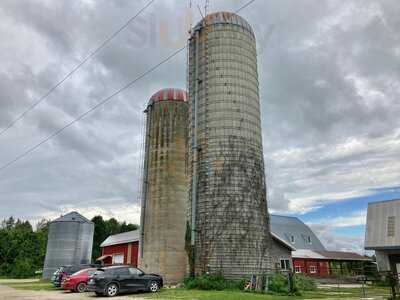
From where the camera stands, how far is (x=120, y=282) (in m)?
16.9

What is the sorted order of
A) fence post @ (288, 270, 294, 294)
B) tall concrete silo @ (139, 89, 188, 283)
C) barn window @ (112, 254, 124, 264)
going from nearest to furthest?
fence post @ (288, 270, 294, 294)
tall concrete silo @ (139, 89, 188, 283)
barn window @ (112, 254, 124, 264)

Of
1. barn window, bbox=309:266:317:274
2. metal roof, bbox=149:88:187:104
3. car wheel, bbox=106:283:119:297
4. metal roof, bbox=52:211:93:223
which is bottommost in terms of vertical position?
car wheel, bbox=106:283:119:297

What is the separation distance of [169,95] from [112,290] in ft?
68.0

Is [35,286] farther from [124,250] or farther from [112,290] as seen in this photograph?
[124,250]

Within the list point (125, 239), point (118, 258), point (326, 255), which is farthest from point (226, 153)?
point (118, 258)

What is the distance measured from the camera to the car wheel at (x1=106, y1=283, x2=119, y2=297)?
16.4 m

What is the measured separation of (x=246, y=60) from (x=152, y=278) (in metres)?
14.7

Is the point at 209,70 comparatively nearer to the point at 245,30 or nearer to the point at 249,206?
the point at 245,30

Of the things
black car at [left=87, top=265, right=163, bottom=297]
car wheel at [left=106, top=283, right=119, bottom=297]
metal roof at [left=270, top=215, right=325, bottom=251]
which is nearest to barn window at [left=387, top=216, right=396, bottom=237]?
metal roof at [left=270, top=215, right=325, bottom=251]

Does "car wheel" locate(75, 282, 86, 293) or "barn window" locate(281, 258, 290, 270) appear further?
"barn window" locate(281, 258, 290, 270)

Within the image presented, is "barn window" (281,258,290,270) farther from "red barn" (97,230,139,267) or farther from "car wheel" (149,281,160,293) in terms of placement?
"red barn" (97,230,139,267)

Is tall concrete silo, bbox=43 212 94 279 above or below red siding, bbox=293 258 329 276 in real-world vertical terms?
above

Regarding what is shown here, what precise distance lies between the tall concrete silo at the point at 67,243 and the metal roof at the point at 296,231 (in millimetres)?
22009

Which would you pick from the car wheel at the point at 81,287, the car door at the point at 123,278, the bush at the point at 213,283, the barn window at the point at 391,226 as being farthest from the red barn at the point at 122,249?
the barn window at the point at 391,226
